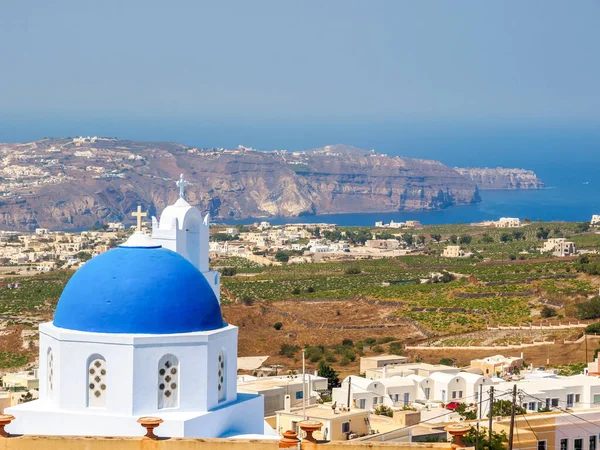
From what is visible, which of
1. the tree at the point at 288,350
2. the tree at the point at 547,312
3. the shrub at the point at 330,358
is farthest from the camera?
the tree at the point at 547,312

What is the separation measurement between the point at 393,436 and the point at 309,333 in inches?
1487

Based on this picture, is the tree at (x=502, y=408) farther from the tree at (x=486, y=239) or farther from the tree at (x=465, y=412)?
the tree at (x=486, y=239)

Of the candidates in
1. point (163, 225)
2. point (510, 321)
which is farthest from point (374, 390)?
point (510, 321)

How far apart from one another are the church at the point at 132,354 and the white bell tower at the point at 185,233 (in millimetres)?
3882

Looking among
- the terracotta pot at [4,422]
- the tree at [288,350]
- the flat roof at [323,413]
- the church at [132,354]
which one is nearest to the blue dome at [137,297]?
the church at [132,354]

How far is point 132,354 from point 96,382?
569 mm

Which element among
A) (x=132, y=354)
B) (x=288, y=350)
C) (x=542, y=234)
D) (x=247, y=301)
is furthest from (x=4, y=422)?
(x=542, y=234)

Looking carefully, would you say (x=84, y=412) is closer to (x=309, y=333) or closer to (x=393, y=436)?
(x=393, y=436)

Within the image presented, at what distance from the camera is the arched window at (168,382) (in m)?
14.9

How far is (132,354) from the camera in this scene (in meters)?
14.6

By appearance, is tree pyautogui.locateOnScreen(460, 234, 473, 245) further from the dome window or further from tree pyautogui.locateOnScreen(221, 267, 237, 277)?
the dome window

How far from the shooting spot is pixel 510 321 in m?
62.3

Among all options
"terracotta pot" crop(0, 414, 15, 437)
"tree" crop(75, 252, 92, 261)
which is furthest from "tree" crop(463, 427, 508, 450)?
"tree" crop(75, 252, 92, 261)

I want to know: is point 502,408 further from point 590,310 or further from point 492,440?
point 590,310
